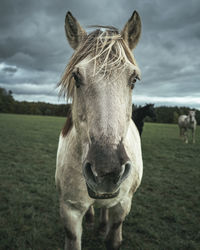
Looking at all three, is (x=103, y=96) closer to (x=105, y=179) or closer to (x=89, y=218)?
(x=105, y=179)

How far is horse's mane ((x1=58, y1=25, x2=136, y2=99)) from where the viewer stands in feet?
4.95

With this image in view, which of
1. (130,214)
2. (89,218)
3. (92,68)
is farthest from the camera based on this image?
(130,214)

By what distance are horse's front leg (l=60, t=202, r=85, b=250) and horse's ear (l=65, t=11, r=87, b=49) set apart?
1.82 metres

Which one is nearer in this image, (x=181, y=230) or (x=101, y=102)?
(x=101, y=102)

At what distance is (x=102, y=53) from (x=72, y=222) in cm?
178

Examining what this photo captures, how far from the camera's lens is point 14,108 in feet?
217

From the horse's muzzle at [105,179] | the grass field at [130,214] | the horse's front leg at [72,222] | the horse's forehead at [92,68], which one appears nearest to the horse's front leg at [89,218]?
the grass field at [130,214]

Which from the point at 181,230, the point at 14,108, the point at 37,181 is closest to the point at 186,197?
the point at 181,230

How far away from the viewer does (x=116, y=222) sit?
2.20 metres

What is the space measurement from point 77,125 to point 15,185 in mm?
4281

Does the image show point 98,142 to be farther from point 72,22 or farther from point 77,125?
point 72,22

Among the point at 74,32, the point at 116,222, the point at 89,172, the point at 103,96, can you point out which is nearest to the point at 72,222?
the point at 116,222

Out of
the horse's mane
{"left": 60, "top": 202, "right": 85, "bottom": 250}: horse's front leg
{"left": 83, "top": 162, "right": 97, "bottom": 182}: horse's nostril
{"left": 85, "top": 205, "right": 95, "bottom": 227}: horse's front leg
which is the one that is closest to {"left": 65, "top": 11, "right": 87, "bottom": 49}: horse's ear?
the horse's mane

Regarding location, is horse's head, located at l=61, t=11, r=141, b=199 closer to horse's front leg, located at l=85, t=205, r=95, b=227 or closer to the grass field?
horse's front leg, located at l=85, t=205, r=95, b=227
